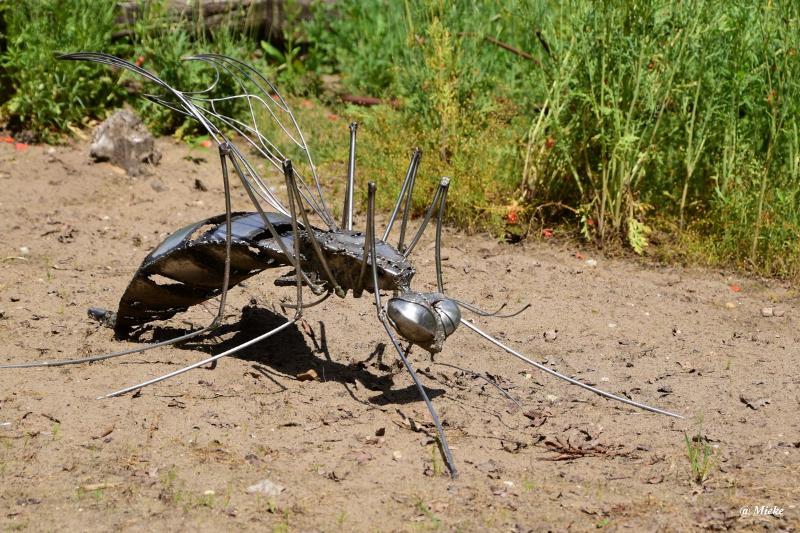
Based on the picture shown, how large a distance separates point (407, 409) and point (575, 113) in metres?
2.89

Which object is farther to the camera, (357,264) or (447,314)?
(357,264)

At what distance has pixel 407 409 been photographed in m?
4.26

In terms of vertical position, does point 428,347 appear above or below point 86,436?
above

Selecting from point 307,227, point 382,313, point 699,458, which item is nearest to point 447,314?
point 382,313

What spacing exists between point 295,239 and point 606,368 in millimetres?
1791

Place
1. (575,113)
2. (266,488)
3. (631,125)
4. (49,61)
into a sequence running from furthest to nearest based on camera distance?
1. (49,61)
2. (575,113)
3. (631,125)
4. (266,488)

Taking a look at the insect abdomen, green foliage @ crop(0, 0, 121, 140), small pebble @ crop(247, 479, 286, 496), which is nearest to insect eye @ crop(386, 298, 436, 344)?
the insect abdomen

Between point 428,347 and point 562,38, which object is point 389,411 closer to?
point 428,347

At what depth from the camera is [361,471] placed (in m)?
3.70

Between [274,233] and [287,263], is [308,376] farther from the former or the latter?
[274,233]

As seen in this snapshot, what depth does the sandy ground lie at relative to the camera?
3.47 m

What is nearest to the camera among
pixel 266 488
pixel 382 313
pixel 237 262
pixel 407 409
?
pixel 266 488

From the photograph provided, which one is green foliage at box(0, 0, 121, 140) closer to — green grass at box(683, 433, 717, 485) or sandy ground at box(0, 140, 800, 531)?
sandy ground at box(0, 140, 800, 531)

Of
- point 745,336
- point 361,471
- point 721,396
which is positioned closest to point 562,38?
point 745,336
